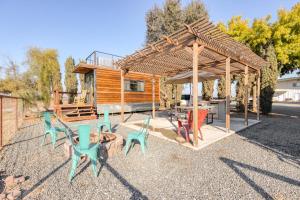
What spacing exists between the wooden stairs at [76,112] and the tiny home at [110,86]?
0.51 m

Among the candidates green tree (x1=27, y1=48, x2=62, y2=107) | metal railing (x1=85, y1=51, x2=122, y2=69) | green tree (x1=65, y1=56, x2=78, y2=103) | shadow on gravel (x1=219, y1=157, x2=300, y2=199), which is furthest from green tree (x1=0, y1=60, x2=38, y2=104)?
shadow on gravel (x1=219, y1=157, x2=300, y2=199)

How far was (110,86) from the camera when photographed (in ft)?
36.9

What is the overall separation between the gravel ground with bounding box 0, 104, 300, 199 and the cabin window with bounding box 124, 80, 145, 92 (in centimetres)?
822

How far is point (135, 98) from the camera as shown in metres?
12.7

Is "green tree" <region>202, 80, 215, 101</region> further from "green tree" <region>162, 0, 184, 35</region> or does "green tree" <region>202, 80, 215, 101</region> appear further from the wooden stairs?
the wooden stairs

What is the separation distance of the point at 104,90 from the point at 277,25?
13190 mm

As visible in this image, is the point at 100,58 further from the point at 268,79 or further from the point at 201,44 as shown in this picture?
the point at 268,79

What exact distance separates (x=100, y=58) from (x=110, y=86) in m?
2.20

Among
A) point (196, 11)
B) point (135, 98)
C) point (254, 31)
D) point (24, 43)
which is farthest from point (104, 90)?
point (24, 43)

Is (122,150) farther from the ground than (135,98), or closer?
closer

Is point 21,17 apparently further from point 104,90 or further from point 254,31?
point 254,31

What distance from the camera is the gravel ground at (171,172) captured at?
90.4 inches

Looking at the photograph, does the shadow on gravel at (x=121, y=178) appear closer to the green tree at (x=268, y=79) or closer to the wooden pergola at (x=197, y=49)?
the wooden pergola at (x=197, y=49)

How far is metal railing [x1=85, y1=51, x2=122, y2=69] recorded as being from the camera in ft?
36.2
